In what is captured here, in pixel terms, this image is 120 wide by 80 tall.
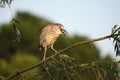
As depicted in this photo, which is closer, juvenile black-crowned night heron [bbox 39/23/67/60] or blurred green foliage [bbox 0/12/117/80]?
juvenile black-crowned night heron [bbox 39/23/67/60]

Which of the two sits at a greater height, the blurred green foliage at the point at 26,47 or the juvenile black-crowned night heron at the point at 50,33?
the juvenile black-crowned night heron at the point at 50,33

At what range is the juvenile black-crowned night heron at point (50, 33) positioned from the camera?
22.2 ft

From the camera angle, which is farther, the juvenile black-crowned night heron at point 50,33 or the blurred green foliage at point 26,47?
the blurred green foliage at point 26,47

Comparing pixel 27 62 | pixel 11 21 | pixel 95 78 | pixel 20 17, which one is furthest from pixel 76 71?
pixel 20 17

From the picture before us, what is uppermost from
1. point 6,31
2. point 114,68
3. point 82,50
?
point 114,68

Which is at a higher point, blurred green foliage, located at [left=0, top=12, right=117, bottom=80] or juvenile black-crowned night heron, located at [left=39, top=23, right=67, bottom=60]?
juvenile black-crowned night heron, located at [left=39, top=23, right=67, bottom=60]

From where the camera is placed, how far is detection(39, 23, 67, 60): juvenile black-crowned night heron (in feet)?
22.2

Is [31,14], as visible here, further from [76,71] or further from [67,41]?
[76,71]

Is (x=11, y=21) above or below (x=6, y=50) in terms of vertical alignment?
above

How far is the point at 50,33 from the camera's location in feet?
22.8

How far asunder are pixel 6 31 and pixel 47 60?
79.2 ft

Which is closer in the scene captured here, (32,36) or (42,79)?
(42,79)

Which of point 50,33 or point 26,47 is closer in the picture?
point 50,33

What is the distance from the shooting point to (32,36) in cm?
3244
